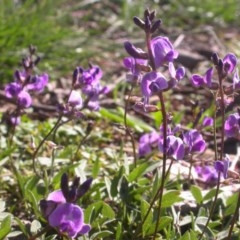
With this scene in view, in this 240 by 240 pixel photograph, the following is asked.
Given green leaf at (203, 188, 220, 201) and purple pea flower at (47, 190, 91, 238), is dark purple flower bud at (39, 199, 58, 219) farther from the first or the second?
green leaf at (203, 188, 220, 201)

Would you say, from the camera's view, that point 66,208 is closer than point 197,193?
Yes

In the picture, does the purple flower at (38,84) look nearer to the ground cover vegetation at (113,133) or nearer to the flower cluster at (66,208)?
the ground cover vegetation at (113,133)

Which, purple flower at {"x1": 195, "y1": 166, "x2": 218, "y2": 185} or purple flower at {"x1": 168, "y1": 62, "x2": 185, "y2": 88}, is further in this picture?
purple flower at {"x1": 195, "y1": 166, "x2": 218, "y2": 185}

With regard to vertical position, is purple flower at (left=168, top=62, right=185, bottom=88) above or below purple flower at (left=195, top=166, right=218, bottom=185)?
above

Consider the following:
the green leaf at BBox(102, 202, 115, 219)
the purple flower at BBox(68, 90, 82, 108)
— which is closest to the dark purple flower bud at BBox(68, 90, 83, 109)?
the purple flower at BBox(68, 90, 82, 108)

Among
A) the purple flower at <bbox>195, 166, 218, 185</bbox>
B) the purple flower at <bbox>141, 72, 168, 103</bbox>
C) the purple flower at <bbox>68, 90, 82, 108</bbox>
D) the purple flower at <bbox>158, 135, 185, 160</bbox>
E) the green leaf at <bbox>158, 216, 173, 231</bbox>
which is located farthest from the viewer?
the purple flower at <bbox>195, 166, 218, 185</bbox>

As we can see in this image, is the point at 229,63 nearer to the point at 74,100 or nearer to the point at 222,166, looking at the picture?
the point at 222,166

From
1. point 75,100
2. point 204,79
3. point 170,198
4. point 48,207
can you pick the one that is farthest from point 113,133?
point 48,207

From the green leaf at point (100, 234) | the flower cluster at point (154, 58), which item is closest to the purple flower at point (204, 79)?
the flower cluster at point (154, 58)

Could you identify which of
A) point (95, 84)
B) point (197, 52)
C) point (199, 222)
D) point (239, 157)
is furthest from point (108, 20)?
point (199, 222)
